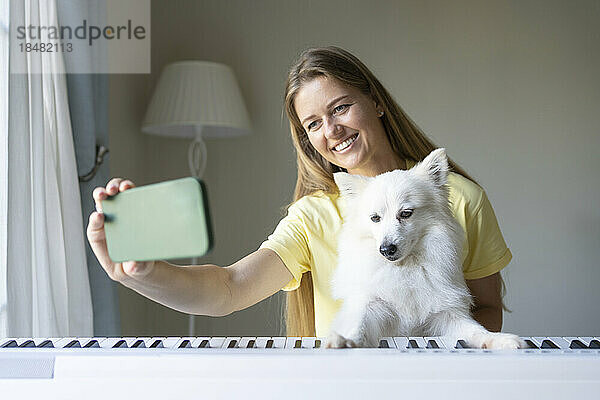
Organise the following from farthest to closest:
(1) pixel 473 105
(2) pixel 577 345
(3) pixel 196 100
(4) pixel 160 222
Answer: (1) pixel 473 105 < (3) pixel 196 100 < (2) pixel 577 345 < (4) pixel 160 222

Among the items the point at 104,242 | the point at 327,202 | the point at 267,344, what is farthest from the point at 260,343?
the point at 327,202

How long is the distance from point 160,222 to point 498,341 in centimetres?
48

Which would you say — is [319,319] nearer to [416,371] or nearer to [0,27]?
[416,371]

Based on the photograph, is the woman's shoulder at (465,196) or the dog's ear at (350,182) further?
the woman's shoulder at (465,196)

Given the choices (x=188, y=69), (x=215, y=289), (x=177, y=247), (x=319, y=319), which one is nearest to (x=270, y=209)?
(x=188, y=69)

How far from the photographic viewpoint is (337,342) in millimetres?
903

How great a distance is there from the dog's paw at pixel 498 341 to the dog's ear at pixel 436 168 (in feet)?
1.00

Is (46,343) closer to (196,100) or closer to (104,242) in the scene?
(104,242)

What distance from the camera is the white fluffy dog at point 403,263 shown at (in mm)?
1067

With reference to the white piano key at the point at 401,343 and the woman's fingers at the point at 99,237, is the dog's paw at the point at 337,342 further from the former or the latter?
the woman's fingers at the point at 99,237

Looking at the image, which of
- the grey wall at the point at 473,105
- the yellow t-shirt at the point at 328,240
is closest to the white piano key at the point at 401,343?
the yellow t-shirt at the point at 328,240

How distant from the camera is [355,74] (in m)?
1.40

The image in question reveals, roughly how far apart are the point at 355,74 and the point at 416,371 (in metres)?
0.77

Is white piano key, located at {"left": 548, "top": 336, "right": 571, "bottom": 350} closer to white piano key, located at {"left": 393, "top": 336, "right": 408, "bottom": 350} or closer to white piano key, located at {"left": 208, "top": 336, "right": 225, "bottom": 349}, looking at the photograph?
white piano key, located at {"left": 393, "top": 336, "right": 408, "bottom": 350}
